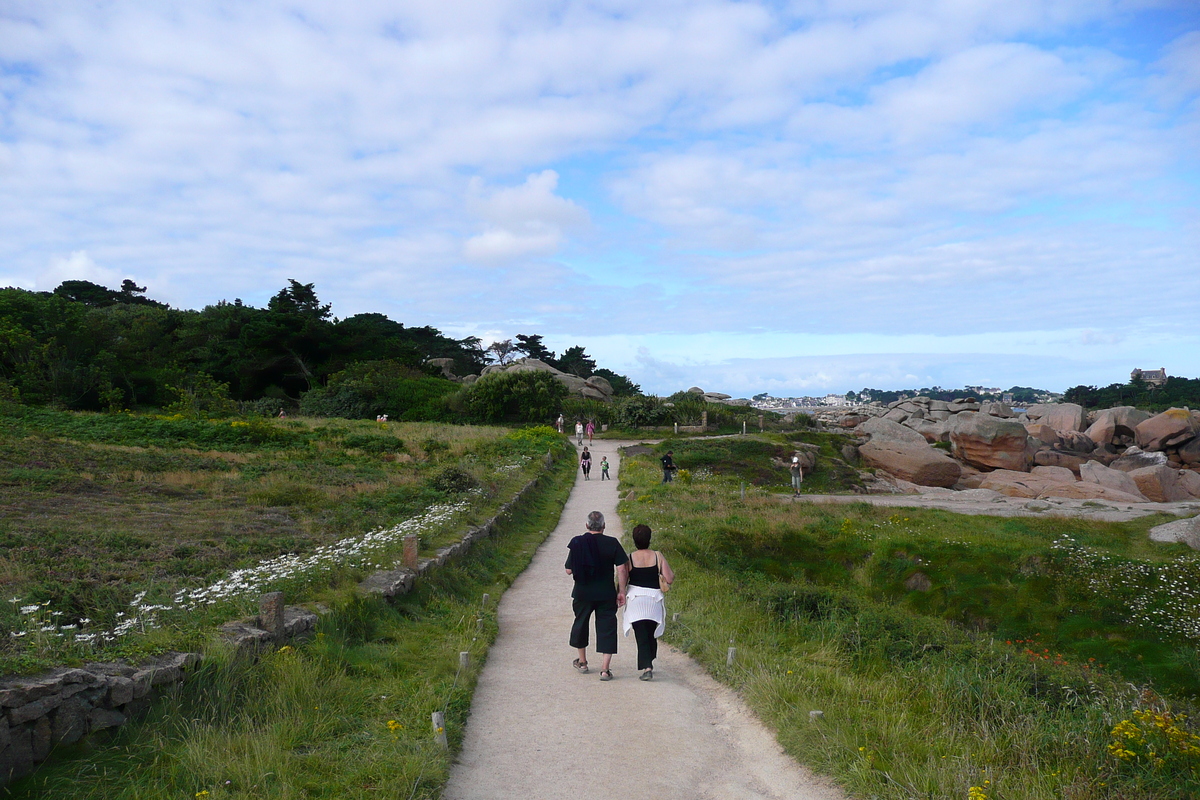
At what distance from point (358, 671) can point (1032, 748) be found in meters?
5.55

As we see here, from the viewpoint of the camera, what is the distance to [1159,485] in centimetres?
3089

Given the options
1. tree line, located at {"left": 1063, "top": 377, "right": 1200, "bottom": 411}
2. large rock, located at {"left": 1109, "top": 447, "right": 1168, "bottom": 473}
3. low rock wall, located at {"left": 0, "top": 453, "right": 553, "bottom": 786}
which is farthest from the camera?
tree line, located at {"left": 1063, "top": 377, "right": 1200, "bottom": 411}

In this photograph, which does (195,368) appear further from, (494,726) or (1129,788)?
(1129,788)

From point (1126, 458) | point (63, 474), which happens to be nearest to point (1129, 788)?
point (63, 474)

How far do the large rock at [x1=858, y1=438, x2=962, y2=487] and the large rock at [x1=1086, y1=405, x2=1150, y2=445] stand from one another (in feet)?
41.2

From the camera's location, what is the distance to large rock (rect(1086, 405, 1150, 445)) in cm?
4412

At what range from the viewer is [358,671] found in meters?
6.92

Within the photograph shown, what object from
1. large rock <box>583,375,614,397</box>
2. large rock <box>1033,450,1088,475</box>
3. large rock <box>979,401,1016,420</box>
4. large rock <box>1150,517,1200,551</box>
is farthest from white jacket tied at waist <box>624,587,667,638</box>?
large rock <box>583,375,614,397</box>

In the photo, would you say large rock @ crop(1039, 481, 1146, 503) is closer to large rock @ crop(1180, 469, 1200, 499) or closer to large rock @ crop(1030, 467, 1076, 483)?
large rock @ crop(1030, 467, 1076, 483)

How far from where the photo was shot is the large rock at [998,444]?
127ft

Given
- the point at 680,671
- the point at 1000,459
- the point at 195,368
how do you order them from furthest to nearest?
1. the point at 195,368
2. the point at 1000,459
3. the point at 680,671

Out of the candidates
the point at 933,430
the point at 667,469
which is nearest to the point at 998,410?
the point at 933,430

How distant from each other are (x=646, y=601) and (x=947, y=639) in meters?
5.23

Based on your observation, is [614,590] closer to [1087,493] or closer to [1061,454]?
[1087,493]
